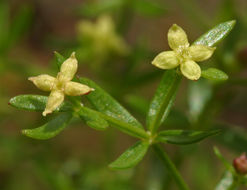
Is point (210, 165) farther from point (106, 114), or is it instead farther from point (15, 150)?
point (106, 114)

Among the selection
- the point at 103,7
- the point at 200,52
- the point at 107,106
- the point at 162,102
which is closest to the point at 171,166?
the point at 162,102

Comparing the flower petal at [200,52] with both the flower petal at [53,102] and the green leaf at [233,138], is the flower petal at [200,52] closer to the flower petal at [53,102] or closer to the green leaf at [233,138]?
the flower petal at [53,102]

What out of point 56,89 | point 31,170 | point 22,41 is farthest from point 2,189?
point 56,89

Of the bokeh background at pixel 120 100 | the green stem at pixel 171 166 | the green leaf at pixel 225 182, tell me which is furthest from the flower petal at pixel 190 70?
the bokeh background at pixel 120 100

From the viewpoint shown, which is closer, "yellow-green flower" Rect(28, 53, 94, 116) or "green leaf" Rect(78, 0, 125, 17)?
"yellow-green flower" Rect(28, 53, 94, 116)

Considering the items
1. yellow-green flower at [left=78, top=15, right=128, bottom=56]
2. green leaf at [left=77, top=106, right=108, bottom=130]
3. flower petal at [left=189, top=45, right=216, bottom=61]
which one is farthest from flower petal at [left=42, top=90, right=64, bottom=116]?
yellow-green flower at [left=78, top=15, right=128, bottom=56]

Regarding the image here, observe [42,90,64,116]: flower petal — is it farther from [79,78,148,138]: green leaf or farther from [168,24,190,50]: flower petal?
[168,24,190,50]: flower petal

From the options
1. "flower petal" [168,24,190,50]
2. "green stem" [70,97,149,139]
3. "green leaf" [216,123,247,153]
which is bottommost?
"green leaf" [216,123,247,153]
